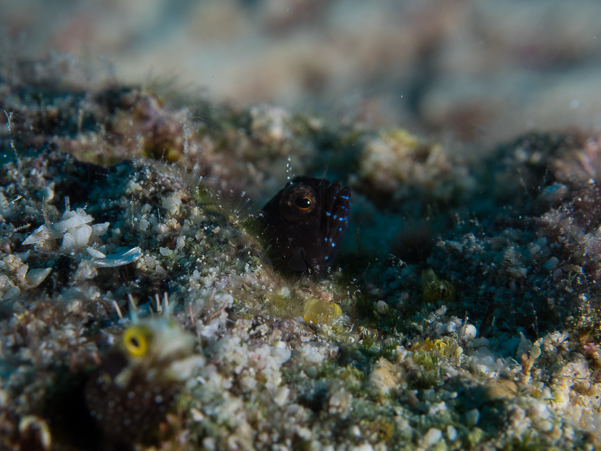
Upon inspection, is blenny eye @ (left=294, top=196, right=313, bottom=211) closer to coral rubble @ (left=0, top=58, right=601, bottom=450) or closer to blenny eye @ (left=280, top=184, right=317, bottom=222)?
blenny eye @ (left=280, top=184, right=317, bottom=222)

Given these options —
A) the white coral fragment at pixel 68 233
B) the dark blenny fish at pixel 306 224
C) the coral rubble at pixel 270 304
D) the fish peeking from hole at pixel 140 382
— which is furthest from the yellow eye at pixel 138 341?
the dark blenny fish at pixel 306 224

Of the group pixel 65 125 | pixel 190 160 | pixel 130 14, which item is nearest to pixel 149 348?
pixel 190 160

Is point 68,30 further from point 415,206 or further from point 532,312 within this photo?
point 532,312

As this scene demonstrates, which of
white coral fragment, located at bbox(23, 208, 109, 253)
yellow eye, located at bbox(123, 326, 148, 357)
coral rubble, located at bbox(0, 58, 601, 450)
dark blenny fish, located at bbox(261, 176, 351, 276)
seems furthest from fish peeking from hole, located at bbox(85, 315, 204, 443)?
dark blenny fish, located at bbox(261, 176, 351, 276)

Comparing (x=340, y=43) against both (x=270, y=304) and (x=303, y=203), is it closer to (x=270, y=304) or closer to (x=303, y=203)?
(x=303, y=203)

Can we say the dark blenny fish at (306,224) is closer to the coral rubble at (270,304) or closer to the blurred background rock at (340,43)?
the coral rubble at (270,304)

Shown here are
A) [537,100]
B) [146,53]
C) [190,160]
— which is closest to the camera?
[190,160]

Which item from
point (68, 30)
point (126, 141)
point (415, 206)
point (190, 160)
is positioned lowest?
point (415, 206)
